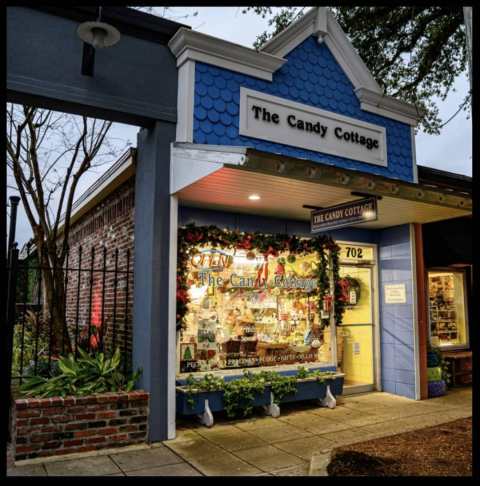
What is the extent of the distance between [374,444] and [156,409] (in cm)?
259

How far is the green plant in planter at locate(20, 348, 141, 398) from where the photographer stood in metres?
5.69

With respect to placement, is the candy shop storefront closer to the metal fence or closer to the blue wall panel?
the blue wall panel

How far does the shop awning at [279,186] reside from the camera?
5520 mm

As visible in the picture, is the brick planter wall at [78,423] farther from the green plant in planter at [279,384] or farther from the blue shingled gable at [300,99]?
the blue shingled gable at [300,99]

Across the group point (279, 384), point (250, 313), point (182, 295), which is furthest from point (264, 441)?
point (250, 313)

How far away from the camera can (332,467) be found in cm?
463

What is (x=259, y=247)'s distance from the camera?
7.85 metres

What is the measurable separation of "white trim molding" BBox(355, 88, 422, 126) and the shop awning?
2067 mm

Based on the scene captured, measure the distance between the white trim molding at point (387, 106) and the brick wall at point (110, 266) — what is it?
4.31m

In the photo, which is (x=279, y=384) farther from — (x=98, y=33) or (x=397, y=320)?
(x=98, y=33)

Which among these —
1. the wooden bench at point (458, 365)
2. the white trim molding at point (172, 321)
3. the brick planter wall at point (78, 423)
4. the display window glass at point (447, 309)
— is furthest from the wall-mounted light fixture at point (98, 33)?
the wooden bench at point (458, 365)

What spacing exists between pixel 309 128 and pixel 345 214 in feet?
5.36

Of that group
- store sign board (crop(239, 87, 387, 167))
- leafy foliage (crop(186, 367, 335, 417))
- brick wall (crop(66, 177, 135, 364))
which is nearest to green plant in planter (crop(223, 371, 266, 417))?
leafy foliage (crop(186, 367, 335, 417))

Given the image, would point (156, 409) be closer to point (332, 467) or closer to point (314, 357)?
point (332, 467)
